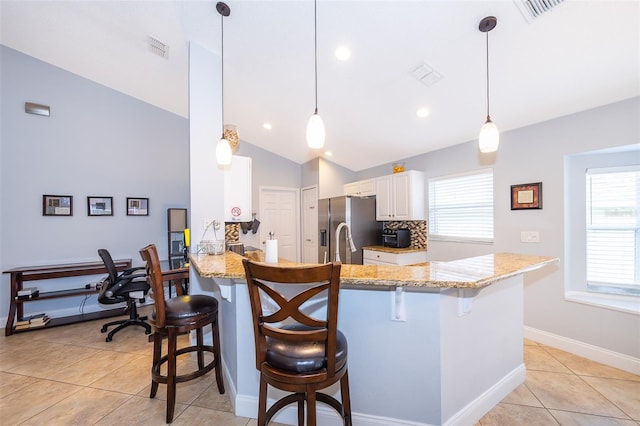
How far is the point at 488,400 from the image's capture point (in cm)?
181

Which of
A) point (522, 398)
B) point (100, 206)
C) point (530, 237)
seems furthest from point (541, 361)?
point (100, 206)

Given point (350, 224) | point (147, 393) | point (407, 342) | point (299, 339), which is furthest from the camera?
point (350, 224)

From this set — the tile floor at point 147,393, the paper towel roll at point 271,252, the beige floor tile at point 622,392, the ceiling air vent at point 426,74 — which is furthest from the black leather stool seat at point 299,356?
the ceiling air vent at point 426,74

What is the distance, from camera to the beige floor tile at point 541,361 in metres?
2.34

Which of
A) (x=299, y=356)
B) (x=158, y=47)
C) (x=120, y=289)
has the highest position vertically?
(x=158, y=47)

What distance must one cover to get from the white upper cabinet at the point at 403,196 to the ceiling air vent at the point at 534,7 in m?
2.26

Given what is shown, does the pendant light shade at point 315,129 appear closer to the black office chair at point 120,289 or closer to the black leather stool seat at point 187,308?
the black leather stool seat at point 187,308

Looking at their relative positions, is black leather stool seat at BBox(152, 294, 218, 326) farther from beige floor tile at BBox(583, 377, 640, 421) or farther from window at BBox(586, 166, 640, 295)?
window at BBox(586, 166, 640, 295)

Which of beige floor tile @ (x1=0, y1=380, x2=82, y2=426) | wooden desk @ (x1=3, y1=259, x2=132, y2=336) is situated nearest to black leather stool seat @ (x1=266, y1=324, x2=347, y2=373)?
beige floor tile @ (x1=0, y1=380, x2=82, y2=426)

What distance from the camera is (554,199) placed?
2.71 metres

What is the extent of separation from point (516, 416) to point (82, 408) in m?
2.99

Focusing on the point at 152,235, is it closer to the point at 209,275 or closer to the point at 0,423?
the point at 0,423

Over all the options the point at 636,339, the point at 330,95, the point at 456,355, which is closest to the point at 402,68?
the point at 330,95

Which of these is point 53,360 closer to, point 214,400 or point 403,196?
point 214,400
